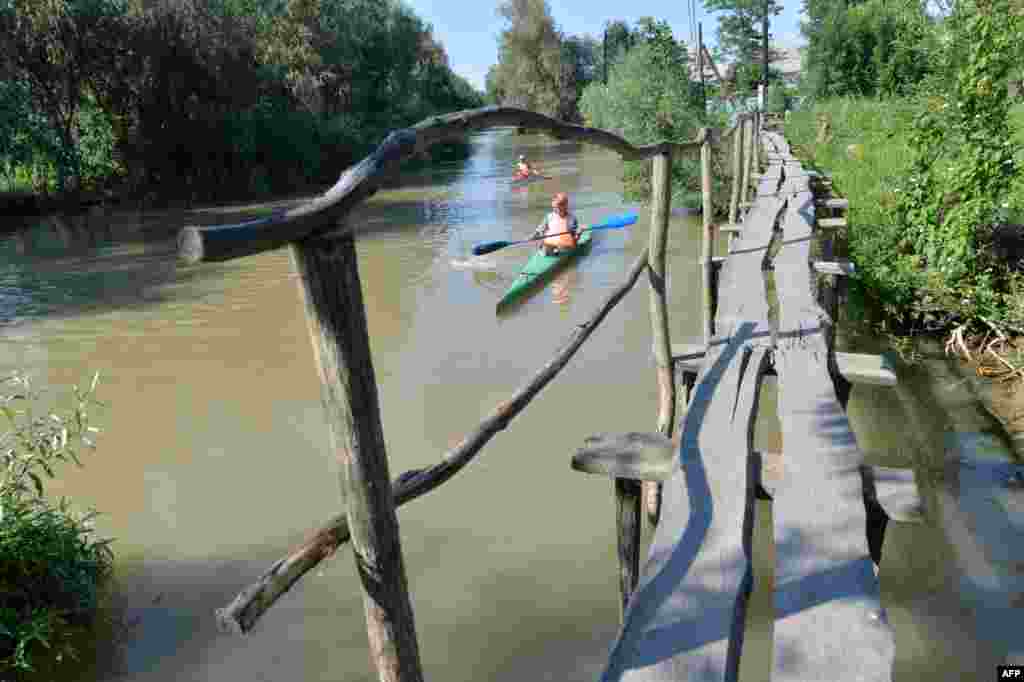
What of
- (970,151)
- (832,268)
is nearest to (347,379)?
(832,268)

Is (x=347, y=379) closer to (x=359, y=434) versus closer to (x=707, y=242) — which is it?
(x=359, y=434)

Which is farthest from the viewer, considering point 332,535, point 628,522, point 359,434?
point 628,522

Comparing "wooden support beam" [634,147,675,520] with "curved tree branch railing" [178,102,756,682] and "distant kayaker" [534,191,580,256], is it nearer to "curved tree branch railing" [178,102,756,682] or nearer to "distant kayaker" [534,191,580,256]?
"curved tree branch railing" [178,102,756,682]

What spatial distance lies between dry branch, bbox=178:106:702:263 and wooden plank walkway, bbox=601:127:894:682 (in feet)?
3.99

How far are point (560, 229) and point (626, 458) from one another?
8366mm

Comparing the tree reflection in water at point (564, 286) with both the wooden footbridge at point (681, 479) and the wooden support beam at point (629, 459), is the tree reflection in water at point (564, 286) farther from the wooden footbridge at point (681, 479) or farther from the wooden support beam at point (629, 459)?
the wooden support beam at point (629, 459)

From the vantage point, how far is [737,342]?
388 centimetres

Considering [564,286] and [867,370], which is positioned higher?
[867,370]

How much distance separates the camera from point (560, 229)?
10820mm

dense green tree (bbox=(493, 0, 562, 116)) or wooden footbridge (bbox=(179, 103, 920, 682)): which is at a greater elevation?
dense green tree (bbox=(493, 0, 562, 116))

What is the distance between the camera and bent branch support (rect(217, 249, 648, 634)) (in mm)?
1457

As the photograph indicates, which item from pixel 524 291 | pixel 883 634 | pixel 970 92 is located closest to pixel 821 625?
pixel 883 634

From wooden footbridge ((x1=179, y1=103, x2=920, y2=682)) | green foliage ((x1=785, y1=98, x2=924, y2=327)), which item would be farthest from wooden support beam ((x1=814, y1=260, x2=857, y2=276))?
green foliage ((x1=785, y1=98, x2=924, y2=327))

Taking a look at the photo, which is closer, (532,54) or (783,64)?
(783,64)
